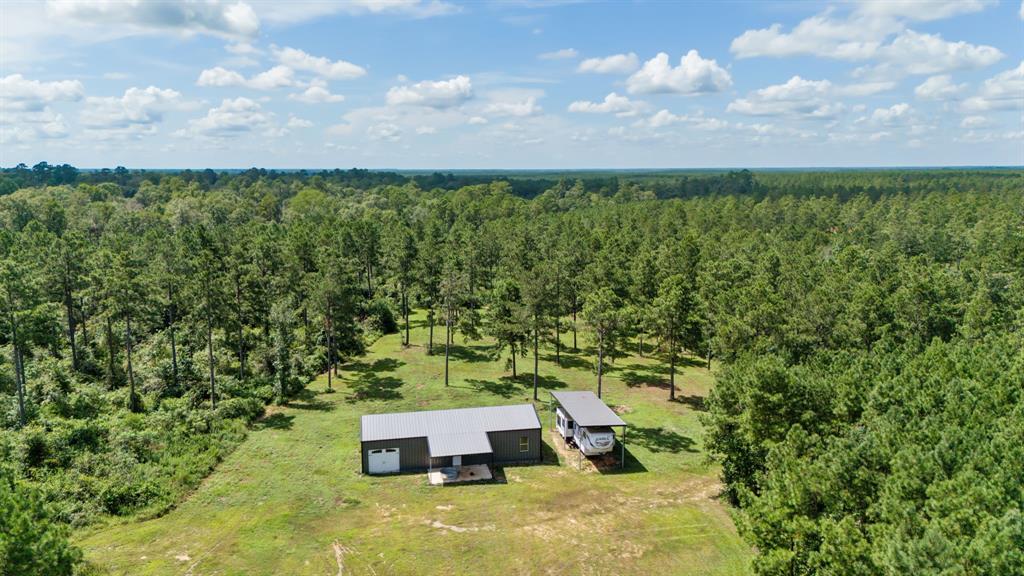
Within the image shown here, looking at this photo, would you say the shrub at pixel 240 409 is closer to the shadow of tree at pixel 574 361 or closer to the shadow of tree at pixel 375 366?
the shadow of tree at pixel 375 366

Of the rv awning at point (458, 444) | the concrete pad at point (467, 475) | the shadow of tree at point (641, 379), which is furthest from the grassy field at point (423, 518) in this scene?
the shadow of tree at point (641, 379)

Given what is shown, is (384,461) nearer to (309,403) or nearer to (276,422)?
(276,422)

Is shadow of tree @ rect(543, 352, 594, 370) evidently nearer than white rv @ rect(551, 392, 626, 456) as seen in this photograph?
No

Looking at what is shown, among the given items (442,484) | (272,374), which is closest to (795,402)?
(442,484)

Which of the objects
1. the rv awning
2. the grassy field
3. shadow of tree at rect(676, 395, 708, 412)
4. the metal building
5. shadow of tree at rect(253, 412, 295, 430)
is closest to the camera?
the grassy field

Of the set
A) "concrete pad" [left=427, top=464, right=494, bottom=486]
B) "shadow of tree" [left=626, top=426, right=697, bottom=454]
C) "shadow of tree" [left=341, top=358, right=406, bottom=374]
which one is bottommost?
"shadow of tree" [left=626, top=426, right=697, bottom=454]

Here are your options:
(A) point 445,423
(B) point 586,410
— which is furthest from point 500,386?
(A) point 445,423

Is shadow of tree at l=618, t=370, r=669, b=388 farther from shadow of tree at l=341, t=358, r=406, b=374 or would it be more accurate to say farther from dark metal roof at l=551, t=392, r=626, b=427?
shadow of tree at l=341, t=358, r=406, b=374

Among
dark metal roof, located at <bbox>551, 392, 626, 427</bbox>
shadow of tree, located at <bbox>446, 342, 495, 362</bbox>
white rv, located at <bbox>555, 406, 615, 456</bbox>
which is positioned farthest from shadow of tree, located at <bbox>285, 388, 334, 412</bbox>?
white rv, located at <bbox>555, 406, 615, 456</bbox>
